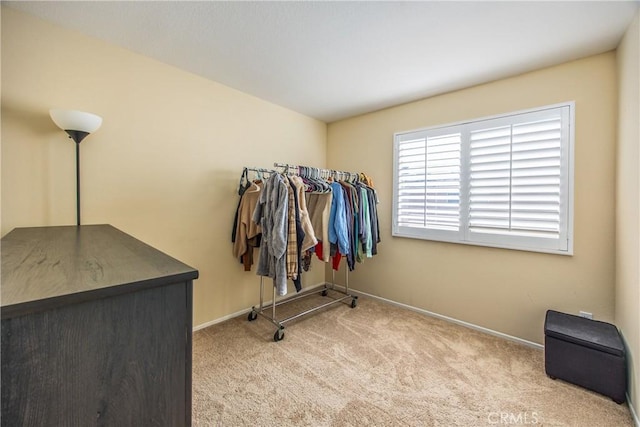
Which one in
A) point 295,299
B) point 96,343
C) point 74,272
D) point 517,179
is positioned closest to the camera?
point 96,343

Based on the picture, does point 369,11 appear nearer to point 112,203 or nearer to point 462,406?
point 112,203

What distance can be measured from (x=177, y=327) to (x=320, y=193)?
7.06ft

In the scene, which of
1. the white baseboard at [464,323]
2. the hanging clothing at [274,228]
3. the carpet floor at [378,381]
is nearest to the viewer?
the carpet floor at [378,381]

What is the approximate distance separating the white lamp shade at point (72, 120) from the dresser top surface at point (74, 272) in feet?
3.04

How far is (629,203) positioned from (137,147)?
3499 mm

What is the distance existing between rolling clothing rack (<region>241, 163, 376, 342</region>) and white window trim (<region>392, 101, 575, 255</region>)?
71 cm

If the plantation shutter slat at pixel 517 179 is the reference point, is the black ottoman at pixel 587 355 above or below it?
below

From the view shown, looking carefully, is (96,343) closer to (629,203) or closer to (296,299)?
(629,203)

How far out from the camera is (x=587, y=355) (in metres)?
1.74

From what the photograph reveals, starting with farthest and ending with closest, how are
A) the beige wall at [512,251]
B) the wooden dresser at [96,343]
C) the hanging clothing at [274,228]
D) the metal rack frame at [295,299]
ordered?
the metal rack frame at [295,299]
the hanging clothing at [274,228]
the beige wall at [512,251]
the wooden dresser at [96,343]

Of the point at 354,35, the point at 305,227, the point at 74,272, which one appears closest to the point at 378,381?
the point at 305,227

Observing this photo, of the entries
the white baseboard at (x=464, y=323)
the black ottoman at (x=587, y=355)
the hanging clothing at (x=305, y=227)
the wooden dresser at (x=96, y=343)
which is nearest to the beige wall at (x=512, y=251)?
the white baseboard at (x=464, y=323)

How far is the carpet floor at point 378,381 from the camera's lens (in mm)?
1562

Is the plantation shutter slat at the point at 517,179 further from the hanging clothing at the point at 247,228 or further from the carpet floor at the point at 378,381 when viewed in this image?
the hanging clothing at the point at 247,228
